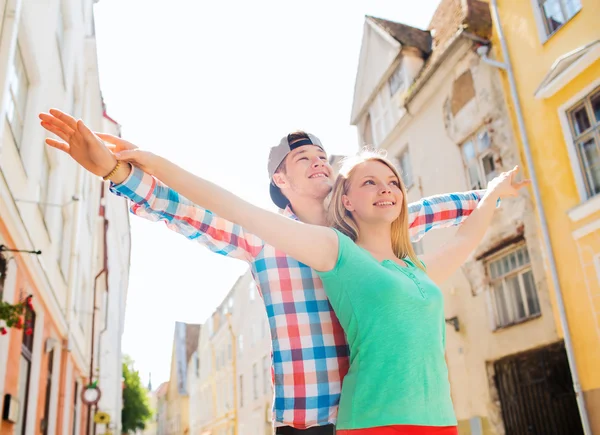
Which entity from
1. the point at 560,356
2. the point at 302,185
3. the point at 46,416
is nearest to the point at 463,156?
the point at 560,356

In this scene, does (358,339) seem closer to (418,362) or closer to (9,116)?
(418,362)

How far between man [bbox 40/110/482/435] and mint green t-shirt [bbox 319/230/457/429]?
0.42ft

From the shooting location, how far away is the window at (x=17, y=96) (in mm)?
7475

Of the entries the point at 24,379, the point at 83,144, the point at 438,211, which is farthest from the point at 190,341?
the point at 83,144

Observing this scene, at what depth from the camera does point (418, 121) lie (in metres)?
15.8

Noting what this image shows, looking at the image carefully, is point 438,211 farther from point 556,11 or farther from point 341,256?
point 556,11

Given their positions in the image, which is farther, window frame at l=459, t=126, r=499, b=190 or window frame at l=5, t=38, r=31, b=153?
window frame at l=459, t=126, r=499, b=190

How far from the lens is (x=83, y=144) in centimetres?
198

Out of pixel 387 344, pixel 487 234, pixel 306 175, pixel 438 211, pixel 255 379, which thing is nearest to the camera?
pixel 387 344

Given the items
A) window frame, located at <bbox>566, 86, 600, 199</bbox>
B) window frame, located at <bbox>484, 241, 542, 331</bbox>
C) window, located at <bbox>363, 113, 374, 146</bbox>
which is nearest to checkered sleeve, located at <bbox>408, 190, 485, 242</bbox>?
window frame, located at <bbox>566, 86, 600, 199</bbox>

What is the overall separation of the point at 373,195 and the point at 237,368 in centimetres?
3373

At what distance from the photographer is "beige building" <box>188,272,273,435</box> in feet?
95.0

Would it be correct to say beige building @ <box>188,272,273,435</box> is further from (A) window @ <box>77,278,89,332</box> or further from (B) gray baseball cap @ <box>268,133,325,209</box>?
(B) gray baseball cap @ <box>268,133,325,209</box>

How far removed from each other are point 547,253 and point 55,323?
940cm
